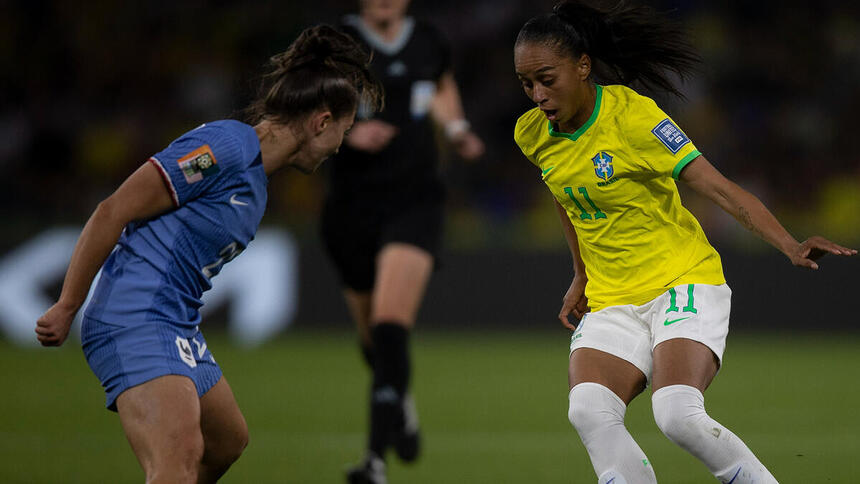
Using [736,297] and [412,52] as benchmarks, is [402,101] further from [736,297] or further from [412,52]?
[736,297]

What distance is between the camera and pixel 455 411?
8.16m

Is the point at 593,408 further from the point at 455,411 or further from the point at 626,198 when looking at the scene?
the point at 455,411

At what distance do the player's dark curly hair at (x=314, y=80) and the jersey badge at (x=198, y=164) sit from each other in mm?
330

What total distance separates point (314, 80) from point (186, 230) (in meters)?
0.65

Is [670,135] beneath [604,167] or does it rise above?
above

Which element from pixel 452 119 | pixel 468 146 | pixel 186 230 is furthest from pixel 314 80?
pixel 452 119

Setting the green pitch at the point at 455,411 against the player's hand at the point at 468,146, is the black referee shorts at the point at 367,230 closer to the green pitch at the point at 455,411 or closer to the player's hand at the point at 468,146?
the player's hand at the point at 468,146

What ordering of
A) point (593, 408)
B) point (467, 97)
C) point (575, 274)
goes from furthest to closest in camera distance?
point (467, 97)
point (575, 274)
point (593, 408)

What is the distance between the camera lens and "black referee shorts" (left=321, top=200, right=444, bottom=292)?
616 centimetres

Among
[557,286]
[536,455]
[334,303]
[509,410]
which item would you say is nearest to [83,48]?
[334,303]

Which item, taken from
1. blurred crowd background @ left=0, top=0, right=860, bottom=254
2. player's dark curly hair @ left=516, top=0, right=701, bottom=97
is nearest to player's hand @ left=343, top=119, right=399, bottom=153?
player's dark curly hair @ left=516, top=0, right=701, bottom=97

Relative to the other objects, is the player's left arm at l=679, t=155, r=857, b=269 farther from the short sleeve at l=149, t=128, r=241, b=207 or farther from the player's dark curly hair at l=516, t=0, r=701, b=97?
the short sleeve at l=149, t=128, r=241, b=207

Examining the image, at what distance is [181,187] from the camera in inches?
143

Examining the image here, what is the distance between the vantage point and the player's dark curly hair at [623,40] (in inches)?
164
